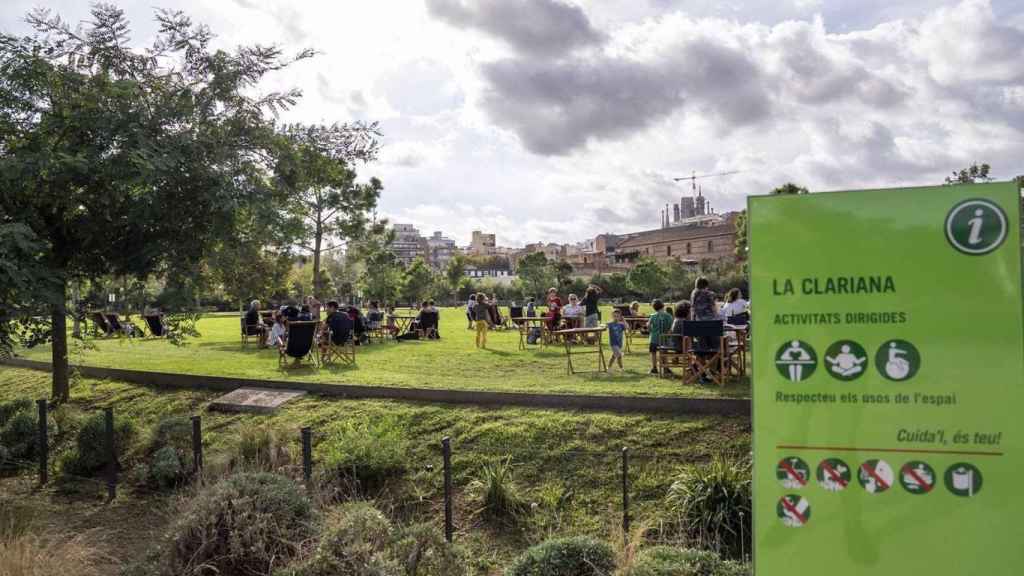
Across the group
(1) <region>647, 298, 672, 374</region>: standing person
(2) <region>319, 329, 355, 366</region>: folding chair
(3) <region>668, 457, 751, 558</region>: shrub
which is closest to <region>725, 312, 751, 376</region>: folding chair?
(1) <region>647, 298, 672, 374</region>: standing person

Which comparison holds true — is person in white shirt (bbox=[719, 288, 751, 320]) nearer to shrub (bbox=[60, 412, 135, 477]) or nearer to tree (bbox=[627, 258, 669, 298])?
shrub (bbox=[60, 412, 135, 477])

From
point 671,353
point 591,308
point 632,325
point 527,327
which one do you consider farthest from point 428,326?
point 671,353

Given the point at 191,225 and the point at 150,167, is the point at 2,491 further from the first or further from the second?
the point at 150,167

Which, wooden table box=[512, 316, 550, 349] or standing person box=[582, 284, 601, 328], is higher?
standing person box=[582, 284, 601, 328]

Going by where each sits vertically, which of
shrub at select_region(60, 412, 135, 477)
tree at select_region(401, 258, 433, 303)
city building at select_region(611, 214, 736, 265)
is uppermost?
city building at select_region(611, 214, 736, 265)

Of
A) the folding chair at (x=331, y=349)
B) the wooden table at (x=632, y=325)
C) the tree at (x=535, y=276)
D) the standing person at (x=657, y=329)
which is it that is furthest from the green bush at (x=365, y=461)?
the tree at (x=535, y=276)

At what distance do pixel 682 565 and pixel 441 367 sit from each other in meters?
9.63

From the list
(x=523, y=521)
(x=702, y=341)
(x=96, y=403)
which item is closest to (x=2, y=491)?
(x=96, y=403)

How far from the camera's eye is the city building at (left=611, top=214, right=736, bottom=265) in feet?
411

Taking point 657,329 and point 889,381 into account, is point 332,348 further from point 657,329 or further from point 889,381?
point 889,381

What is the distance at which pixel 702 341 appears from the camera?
9.99 meters

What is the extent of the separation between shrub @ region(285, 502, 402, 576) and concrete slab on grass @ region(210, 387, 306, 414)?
5423mm

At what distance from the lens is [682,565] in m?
4.02

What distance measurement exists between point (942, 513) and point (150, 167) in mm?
7658
